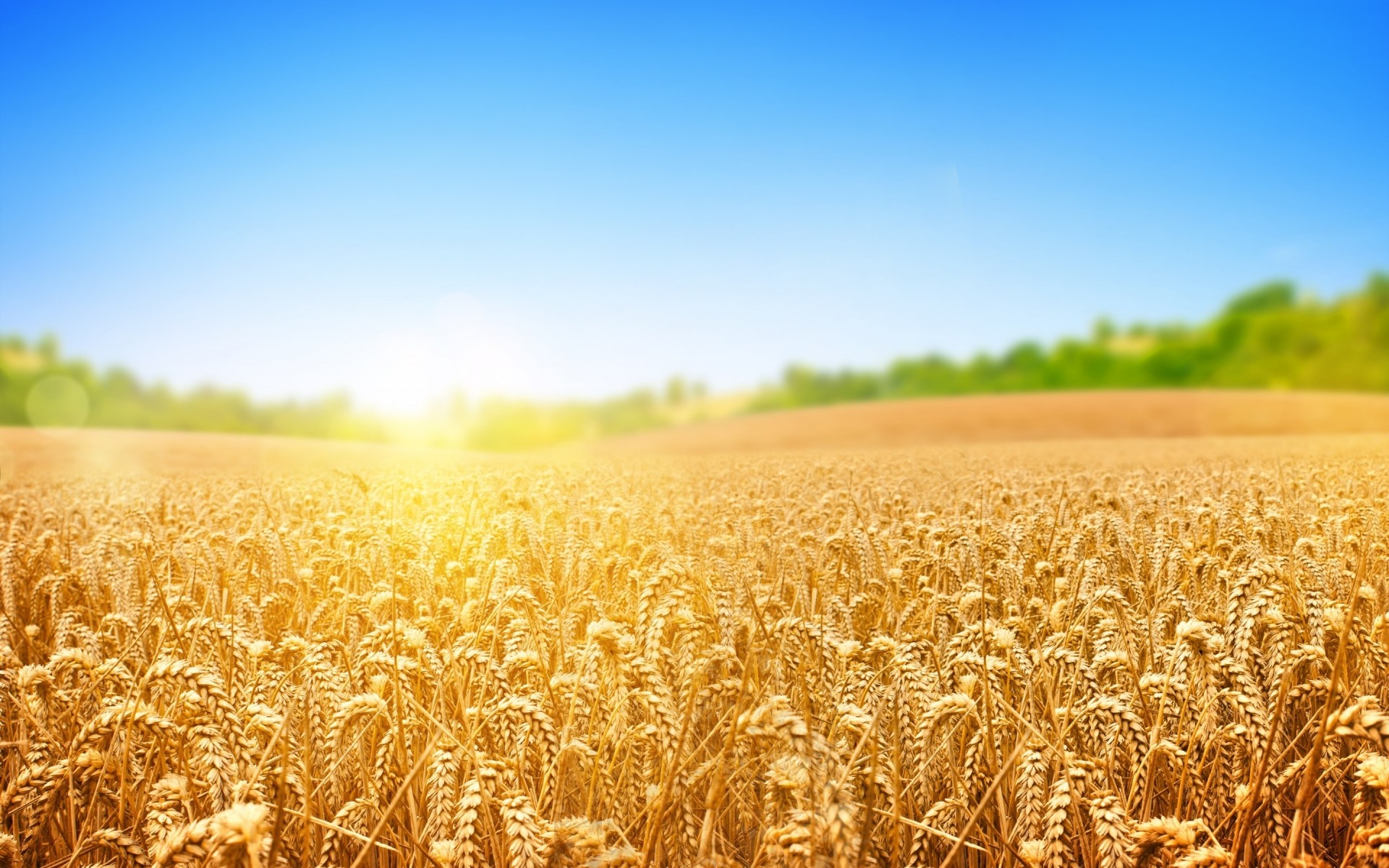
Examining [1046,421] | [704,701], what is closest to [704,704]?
[704,701]

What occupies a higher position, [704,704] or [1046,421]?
[704,704]

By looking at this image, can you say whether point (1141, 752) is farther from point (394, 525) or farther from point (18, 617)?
point (18, 617)

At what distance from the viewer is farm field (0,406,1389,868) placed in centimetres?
200

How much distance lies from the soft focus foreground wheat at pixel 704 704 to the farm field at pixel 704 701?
0.06ft

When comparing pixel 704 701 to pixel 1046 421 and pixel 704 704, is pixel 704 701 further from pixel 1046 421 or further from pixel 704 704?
pixel 1046 421

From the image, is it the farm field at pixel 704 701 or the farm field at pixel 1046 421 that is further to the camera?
the farm field at pixel 1046 421

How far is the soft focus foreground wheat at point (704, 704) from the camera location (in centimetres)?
200

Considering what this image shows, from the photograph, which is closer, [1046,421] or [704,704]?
[704,704]

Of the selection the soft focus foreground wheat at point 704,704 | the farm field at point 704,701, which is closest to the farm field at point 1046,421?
the farm field at point 704,701

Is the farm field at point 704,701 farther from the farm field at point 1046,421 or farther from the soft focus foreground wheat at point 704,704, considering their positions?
the farm field at point 1046,421

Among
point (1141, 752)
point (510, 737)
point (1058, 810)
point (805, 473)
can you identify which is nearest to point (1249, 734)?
point (1141, 752)

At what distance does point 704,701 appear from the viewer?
9.93ft

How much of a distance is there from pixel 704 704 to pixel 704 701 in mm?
21

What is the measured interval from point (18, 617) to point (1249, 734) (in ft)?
19.0
